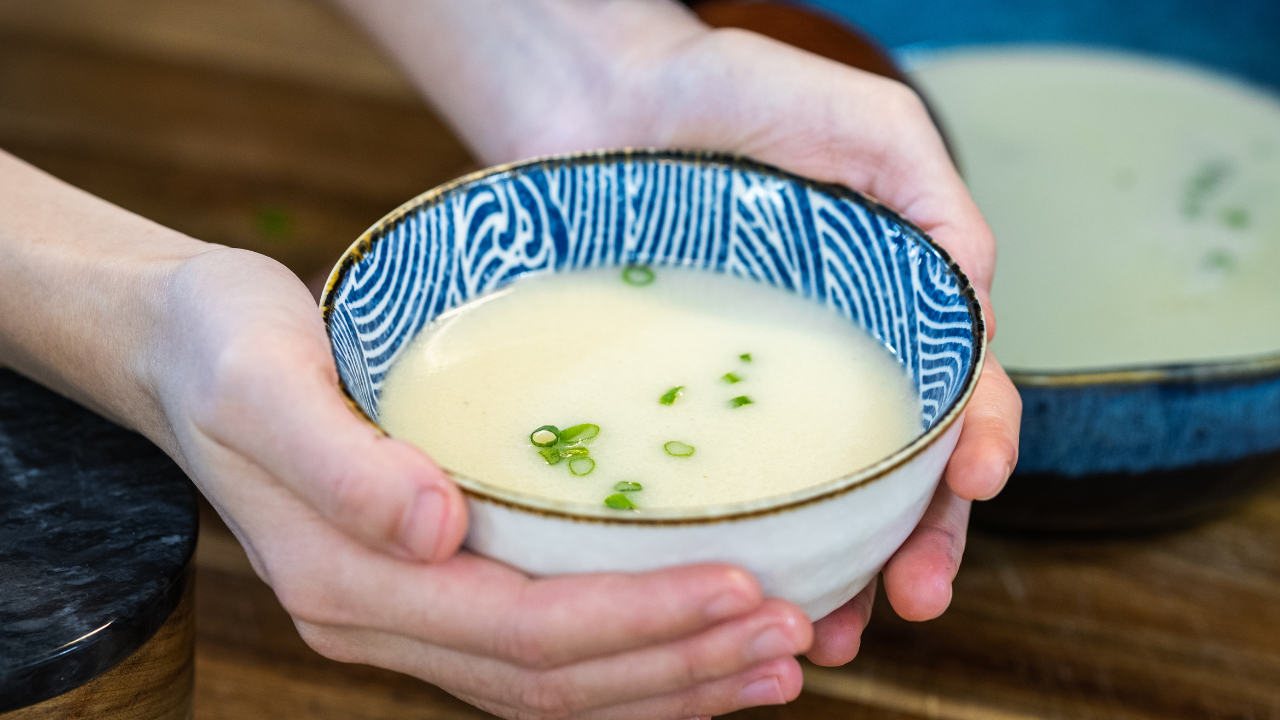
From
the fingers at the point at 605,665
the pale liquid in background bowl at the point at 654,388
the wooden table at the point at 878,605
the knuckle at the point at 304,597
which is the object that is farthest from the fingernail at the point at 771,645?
the wooden table at the point at 878,605

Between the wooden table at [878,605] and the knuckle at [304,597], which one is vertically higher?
the knuckle at [304,597]

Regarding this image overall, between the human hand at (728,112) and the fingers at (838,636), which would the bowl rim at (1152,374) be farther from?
the fingers at (838,636)

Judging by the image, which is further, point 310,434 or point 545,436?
point 545,436

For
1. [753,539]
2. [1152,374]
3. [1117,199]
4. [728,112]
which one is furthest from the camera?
[1117,199]

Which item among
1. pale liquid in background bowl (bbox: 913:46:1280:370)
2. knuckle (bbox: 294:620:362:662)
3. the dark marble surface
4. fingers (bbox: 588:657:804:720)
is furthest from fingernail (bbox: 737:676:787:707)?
pale liquid in background bowl (bbox: 913:46:1280:370)

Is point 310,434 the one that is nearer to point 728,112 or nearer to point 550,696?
point 550,696

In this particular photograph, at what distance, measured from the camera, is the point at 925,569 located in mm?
1009

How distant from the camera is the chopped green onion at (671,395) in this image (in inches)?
41.8

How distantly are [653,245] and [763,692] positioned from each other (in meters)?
0.55

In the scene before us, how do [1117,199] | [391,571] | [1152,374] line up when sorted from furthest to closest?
[1117,199], [1152,374], [391,571]

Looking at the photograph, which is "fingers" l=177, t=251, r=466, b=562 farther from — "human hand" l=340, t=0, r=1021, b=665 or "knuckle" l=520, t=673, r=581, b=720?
"human hand" l=340, t=0, r=1021, b=665

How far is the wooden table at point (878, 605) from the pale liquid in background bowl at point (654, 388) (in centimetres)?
39

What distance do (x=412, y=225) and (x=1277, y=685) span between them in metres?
1.09

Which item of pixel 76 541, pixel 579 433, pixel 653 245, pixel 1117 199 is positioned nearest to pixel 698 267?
pixel 653 245
